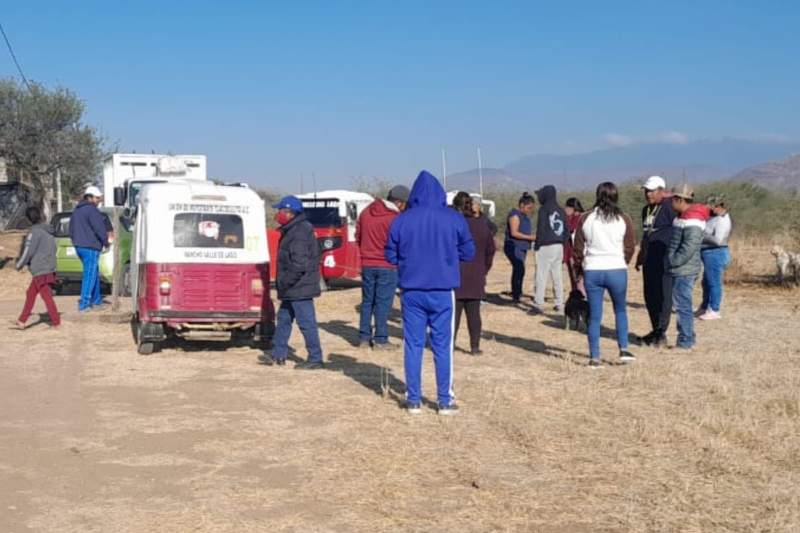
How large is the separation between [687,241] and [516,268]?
220 inches

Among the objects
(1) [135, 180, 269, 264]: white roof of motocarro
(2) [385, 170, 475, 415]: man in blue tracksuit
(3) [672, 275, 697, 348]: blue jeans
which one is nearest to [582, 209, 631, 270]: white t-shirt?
(3) [672, 275, 697, 348]: blue jeans

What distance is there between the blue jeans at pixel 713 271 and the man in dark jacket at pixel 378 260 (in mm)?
4776

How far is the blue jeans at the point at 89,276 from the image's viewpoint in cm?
1532

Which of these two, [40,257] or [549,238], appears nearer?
[40,257]

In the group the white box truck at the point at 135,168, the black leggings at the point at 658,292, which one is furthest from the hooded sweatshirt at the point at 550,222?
the white box truck at the point at 135,168

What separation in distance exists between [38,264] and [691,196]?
8.66m

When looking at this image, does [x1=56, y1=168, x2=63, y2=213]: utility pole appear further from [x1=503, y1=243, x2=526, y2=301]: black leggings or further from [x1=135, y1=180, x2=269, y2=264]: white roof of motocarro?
[x1=135, y1=180, x2=269, y2=264]: white roof of motocarro

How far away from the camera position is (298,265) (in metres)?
10.5

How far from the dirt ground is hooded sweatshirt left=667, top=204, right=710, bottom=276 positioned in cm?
99

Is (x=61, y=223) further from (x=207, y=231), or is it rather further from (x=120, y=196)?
(x=207, y=231)

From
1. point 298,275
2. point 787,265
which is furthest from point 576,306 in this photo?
point 787,265

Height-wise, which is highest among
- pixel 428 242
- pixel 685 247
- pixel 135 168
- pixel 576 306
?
pixel 135 168

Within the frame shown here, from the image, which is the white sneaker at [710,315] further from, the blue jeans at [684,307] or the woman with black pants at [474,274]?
the woman with black pants at [474,274]

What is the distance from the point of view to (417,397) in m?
8.30
